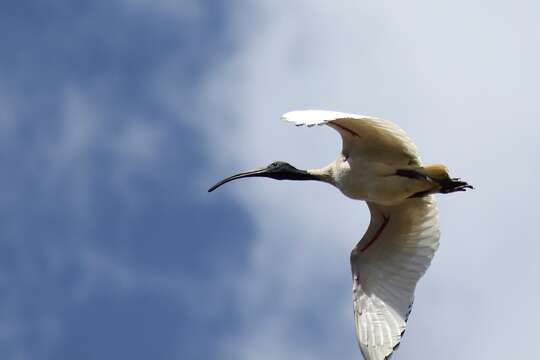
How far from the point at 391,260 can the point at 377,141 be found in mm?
1806

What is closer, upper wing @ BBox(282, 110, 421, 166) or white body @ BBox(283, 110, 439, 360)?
upper wing @ BBox(282, 110, 421, 166)

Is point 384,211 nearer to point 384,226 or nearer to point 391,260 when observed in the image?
point 384,226

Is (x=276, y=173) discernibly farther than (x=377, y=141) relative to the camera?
Yes

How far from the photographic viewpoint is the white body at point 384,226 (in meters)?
16.6

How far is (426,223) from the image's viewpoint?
A: 17562 mm

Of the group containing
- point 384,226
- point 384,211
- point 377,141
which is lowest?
point 384,226

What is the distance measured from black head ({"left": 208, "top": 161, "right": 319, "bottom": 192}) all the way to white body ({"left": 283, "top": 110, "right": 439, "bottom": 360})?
41 cm

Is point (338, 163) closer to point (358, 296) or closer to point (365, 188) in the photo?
point (365, 188)

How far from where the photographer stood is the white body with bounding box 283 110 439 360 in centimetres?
1659

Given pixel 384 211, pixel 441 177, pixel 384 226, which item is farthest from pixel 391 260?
pixel 441 177

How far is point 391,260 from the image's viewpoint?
58.1ft

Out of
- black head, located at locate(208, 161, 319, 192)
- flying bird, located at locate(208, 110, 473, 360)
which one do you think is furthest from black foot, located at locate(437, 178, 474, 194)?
black head, located at locate(208, 161, 319, 192)

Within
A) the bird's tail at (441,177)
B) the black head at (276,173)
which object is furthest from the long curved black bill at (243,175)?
the bird's tail at (441,177)

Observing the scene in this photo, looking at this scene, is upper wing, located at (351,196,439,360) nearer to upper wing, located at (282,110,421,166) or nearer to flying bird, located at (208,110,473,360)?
flying bird, located at (208,110,473,360)
